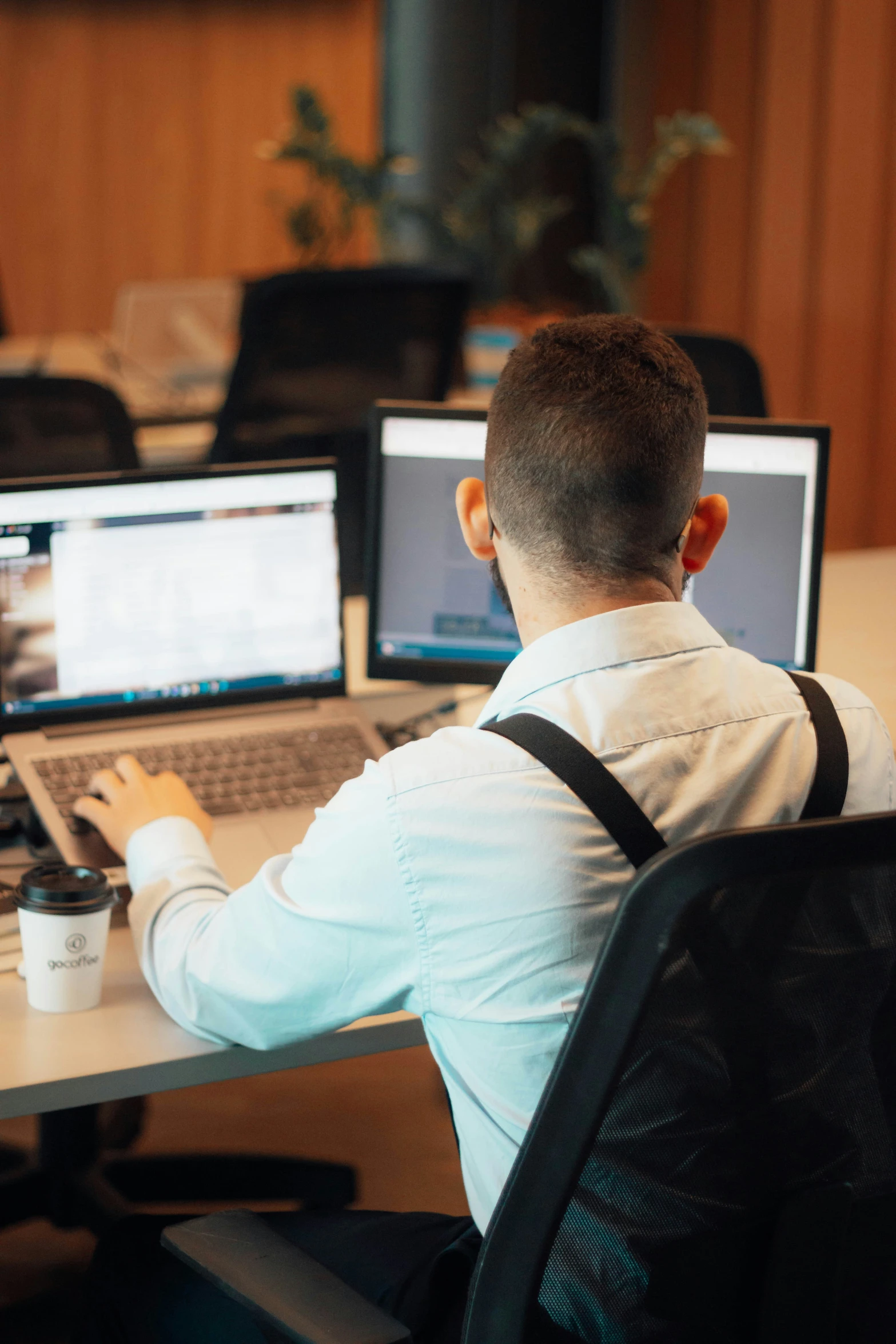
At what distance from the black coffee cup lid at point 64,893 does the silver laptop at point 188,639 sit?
294 mm

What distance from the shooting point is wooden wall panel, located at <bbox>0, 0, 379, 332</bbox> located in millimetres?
5688

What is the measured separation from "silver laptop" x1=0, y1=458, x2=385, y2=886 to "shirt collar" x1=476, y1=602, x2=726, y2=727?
596mm

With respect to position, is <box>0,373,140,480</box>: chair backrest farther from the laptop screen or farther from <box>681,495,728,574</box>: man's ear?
<box>681,495,728,574</box>: man's ear

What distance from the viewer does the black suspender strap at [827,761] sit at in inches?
38.5

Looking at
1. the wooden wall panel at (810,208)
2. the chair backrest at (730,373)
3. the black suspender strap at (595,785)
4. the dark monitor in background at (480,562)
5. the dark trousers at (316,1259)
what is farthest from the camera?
the wooden wall panel at (810,208)

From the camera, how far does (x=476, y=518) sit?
1.12 m

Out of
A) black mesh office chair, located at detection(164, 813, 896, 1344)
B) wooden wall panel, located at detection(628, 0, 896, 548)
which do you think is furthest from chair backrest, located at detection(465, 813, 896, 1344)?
wooden wall panel, located at detection(628, 0, 896, 548)

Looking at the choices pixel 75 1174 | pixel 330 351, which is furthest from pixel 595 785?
pixel 330 351

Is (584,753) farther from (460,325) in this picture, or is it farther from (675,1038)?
(460,325)

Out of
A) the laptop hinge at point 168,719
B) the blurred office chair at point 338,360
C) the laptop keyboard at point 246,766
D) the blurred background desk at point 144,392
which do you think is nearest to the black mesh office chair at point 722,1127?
the laptop keyboard at point 246,766

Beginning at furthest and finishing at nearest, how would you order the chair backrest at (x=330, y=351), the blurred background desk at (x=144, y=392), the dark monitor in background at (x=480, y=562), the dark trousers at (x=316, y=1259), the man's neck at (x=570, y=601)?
the blurred background desk at (x=144, y=392) → the chair backrest at (x=330, y=351) → the dark monitor in background at (x=480, y=562) → the dark trousers at (x=316, y=1259) → the man's neck at (x=570, y=601)

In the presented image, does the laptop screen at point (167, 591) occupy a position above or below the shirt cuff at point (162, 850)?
above

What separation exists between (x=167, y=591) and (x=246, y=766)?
224mm

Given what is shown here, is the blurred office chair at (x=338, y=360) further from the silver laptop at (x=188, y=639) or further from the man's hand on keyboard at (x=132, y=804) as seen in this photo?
the man's hand on keyboard at (x=132, y=804)
